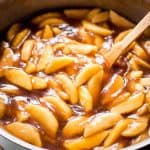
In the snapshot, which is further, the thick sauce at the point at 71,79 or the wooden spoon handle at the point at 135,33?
the wooden spoon handle at the point at 135,33

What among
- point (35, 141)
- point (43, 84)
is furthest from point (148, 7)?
point (35, 141)

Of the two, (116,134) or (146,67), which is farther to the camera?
(146,67)

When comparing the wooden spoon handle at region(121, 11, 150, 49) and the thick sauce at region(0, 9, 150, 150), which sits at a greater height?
the wooden spoon handle at region(121, 11, 150, 49)

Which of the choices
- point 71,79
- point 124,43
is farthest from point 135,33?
point 71,79

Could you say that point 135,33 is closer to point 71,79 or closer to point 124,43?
point 124,43

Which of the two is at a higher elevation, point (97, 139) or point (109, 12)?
point (109, 12)

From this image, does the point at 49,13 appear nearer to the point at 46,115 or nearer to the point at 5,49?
the point at 5,49

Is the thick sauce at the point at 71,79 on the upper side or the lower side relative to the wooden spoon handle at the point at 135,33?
lower

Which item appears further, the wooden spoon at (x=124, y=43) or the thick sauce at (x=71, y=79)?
the wooden spoon at (x=124, y=43)

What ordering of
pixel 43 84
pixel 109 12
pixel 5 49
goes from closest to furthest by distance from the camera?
pixel 43 84, pixel 5 49, pixel 109 12
